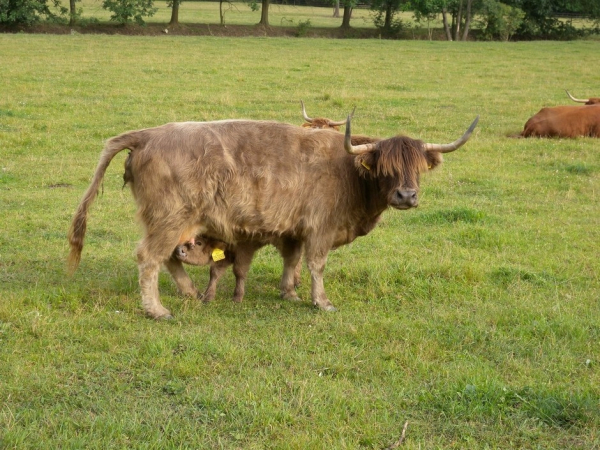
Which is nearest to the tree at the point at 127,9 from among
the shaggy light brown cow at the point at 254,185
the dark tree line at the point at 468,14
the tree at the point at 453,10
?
the dark tree line at the point at 468,14

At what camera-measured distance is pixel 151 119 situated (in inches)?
640

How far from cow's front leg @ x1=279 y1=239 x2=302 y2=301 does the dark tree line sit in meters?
38.1

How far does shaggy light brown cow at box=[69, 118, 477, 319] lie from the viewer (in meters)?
6.78

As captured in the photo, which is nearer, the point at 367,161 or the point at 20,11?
the point at 367,161

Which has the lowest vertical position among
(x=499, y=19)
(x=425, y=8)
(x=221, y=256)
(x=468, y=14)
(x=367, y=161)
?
(x=221, y=256)

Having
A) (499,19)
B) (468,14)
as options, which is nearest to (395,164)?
(468,14)

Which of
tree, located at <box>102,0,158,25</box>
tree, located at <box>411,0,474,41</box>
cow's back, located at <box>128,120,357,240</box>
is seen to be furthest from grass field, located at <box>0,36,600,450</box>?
tree, located at <box>411,0,474,41</box>

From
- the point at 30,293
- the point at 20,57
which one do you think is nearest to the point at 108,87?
the point at 20,57

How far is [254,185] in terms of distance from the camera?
7.00 metres

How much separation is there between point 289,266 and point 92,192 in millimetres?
1955

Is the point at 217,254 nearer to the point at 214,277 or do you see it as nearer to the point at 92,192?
the point at 214,277

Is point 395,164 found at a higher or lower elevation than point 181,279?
higher

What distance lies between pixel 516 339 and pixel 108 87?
1626 cm

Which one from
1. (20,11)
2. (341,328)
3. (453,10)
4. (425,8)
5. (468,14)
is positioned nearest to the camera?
(341,328)
